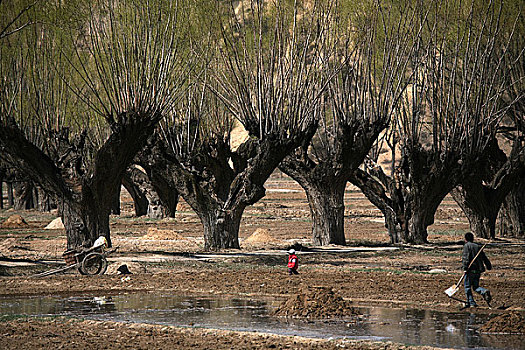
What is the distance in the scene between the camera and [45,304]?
15.4 metres

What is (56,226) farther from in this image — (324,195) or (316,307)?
(316,307)

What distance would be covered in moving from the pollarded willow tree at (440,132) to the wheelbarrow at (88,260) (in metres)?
14.0

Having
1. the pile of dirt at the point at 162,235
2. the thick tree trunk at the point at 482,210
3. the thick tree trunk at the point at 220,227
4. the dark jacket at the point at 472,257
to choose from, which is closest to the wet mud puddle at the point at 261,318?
the dark jacket at the point at 472,257

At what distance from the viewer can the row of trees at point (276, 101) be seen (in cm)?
2420

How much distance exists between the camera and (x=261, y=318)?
13.3m

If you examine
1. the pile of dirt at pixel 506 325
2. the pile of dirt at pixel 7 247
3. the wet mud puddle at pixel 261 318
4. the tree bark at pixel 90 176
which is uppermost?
the tree bark at pixel 90 176

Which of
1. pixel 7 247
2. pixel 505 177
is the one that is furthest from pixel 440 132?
pixel 7 247

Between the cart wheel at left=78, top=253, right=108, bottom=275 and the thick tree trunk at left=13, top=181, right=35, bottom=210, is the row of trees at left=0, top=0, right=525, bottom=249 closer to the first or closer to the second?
the cart wheel at left=78, top=253, right=108, bottom=275

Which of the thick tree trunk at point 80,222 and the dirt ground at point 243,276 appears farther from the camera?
the thick tree trunk at point 80,222

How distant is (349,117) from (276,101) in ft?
13.1

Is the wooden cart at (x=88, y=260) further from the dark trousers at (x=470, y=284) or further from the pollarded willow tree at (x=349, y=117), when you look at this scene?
the pollarded willow tree at (x=349, y=117)

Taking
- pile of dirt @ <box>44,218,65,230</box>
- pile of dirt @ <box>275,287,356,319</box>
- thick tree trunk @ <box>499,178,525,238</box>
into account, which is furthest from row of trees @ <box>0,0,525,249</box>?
pile of dirt @ <box>275,287,356,319</box>

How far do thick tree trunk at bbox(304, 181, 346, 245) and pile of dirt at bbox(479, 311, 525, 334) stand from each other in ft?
61.3

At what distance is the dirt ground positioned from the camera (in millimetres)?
11469
